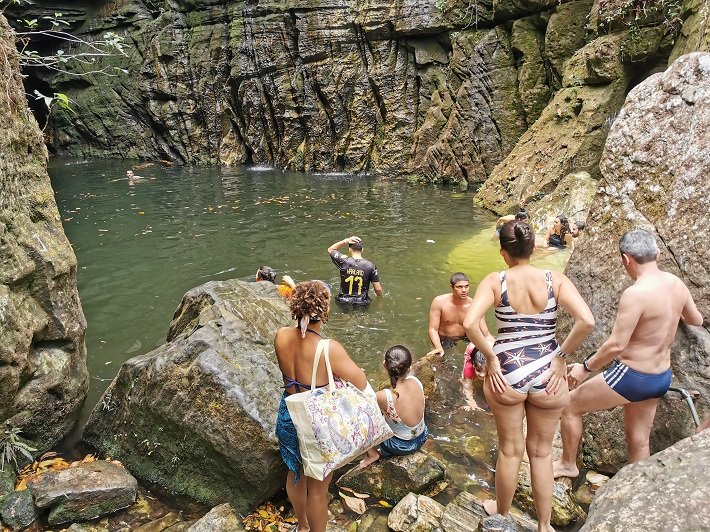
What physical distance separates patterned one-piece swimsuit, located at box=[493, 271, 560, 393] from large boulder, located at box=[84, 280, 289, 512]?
2.11 meters

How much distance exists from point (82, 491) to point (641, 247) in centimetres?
463

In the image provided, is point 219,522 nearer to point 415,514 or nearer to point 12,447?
point 415,514

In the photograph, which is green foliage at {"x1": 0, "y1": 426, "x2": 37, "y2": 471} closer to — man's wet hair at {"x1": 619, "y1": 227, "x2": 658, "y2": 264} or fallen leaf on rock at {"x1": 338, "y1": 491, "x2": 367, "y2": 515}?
fallen leaf on rock at {"x1": 338, "y1": 491, "x2": 367, "y2": 515}

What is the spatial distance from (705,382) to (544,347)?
1.56 meters

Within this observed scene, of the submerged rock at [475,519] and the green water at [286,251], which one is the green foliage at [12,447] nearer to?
the green water at [286,251]

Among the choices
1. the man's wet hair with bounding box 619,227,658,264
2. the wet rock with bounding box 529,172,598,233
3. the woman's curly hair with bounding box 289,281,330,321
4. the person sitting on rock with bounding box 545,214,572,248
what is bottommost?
the person sitting on rock with bounding box 545,214,572,248

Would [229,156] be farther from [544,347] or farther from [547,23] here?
[544,347]

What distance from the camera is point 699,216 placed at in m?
3.97

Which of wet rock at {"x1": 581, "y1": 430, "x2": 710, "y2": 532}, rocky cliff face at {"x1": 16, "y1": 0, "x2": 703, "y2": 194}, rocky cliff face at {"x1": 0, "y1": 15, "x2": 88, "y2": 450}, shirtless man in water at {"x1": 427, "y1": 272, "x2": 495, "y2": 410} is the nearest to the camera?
wet rock at {"x1": 581, "y1": 430, "x2": 710, "y2": 532}

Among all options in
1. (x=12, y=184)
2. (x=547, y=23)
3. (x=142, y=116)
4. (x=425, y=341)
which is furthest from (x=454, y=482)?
(x=142, y=116)

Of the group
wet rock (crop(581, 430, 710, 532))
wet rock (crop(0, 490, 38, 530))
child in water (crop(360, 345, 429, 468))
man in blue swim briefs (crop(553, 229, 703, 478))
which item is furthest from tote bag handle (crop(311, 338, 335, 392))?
wet rock (crop(0, 490, 38, 530))

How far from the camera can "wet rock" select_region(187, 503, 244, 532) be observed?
366 centimetres

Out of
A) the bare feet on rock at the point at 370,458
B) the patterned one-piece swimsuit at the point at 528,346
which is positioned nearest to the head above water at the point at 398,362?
the bare feet on rock at the point at 370,458

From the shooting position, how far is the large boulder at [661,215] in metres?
3.77
